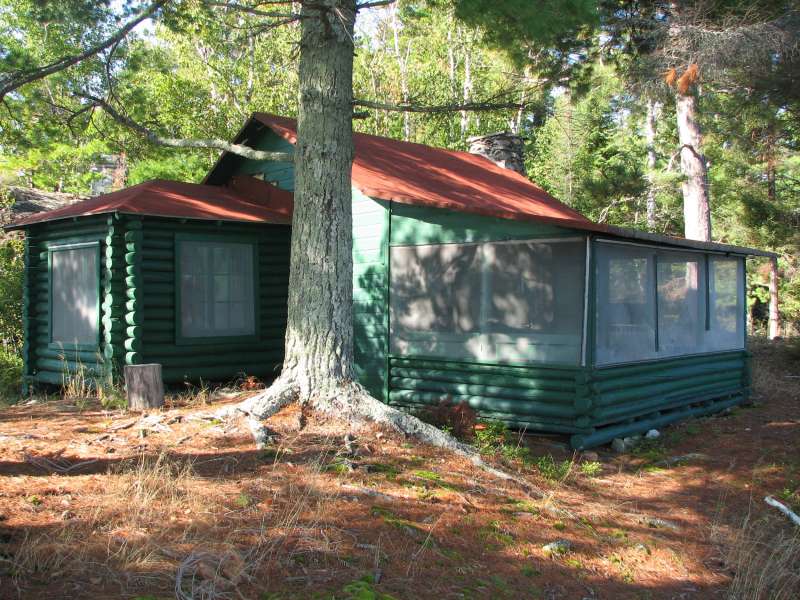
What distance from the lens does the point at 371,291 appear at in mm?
10617

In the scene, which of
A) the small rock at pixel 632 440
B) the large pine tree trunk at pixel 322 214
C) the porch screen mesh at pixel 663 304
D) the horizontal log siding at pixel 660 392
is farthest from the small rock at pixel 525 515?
the small rock at pixel 632 440

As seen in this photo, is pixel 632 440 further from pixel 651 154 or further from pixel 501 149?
pixel 651 154

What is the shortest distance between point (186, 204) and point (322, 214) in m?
4.36

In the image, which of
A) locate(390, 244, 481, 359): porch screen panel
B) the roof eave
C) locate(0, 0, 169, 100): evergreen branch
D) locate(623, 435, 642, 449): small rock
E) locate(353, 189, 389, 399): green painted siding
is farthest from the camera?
locate(353, 189, 389, 399): green painted siding

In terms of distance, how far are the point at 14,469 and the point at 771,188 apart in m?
18.1

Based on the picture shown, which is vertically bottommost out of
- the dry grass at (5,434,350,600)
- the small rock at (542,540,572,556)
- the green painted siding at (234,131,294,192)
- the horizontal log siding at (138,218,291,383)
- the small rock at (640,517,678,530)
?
the small rock at (640,517,678,530)

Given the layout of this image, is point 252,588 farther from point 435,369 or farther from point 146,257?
point 146,257

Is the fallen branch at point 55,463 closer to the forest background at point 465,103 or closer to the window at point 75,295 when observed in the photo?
the forest background at point 465,103

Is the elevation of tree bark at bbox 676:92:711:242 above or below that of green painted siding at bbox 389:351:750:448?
above

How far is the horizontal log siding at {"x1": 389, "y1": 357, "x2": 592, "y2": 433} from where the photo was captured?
8.75 meters

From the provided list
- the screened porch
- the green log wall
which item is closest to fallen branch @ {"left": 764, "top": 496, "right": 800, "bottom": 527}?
the screened porch

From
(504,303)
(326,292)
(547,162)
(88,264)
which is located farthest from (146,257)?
(547,162)

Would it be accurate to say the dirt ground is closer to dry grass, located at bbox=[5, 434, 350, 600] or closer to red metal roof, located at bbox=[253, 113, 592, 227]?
dry grass, located at bbox=[5, 434, 350, 600]

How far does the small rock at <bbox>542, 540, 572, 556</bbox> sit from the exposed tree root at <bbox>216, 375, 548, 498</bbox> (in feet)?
5.65
